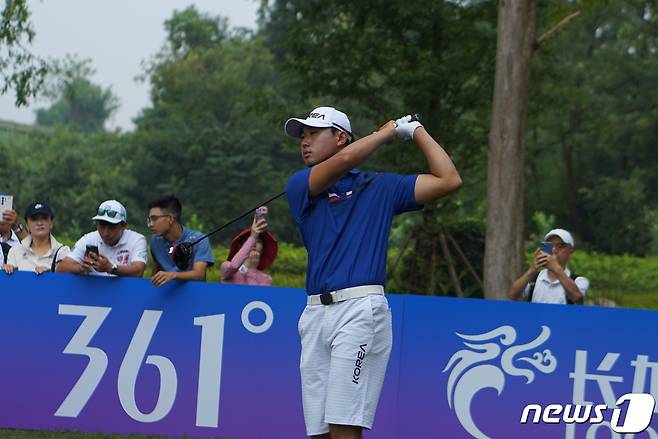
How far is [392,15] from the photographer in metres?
18.4

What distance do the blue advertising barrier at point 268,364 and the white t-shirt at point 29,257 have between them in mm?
449

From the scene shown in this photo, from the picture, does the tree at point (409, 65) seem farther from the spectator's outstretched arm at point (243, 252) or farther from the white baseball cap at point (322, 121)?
the white baseball cap at point (322, 121)

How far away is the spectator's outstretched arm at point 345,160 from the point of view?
550 cm

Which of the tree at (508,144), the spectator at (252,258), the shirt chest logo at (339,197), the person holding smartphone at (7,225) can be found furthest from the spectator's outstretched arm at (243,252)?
the tree at (508,144)

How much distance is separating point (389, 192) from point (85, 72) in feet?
393

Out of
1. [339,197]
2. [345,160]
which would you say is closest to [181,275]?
[339,197]

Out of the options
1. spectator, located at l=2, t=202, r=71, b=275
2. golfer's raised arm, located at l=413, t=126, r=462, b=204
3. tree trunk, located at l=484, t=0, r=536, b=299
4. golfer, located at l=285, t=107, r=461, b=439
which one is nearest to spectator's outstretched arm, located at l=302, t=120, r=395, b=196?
golfer, located at l=285, t=107, r=461, b=439

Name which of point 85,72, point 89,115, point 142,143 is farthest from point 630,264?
point 89,115

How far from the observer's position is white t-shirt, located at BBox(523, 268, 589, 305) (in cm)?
928

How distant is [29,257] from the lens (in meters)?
9.47

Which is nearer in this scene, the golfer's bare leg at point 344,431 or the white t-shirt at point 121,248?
the golfer's bare leg at point 344,431

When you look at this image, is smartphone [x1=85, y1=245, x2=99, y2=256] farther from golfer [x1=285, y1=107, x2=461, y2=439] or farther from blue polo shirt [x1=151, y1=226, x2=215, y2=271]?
golfer [x1=285, y1=107, x2=461, y2=439]

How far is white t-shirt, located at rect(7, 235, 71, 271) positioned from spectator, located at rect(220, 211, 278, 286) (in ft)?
3.98

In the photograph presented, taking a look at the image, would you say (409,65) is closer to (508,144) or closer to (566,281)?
(508,144)
